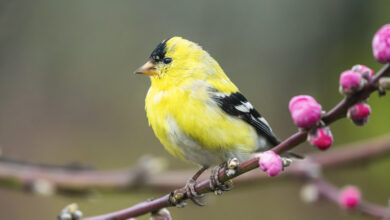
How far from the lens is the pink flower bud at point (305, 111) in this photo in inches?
31.1

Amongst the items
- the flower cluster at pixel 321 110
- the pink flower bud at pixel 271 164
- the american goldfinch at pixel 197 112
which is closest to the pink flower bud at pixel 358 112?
the flower cluster at pixel 321 110

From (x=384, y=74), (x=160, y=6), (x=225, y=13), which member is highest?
(x=160, y=6)

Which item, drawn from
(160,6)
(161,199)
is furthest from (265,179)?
(160,6)

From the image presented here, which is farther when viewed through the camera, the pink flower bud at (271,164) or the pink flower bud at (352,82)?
the pink flower bud at (271,164)

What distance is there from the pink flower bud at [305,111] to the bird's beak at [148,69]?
1261mm

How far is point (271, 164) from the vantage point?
0.86 metres

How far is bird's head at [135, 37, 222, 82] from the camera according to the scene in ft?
6.64

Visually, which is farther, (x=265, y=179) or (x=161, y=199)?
(x=265, y=179)

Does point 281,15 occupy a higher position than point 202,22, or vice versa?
point 202,22

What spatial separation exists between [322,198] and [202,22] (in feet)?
7.99

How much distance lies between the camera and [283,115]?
3.86 meters

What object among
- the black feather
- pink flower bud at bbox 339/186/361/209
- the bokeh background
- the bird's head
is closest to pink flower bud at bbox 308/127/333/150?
pink flower bud at bbox 339/186/361/209

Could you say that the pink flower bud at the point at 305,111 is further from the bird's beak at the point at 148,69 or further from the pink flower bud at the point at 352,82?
the bird's beak at the point at 148,69

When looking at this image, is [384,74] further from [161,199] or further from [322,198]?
[322,198]
